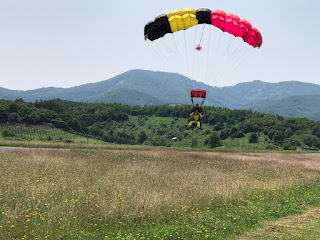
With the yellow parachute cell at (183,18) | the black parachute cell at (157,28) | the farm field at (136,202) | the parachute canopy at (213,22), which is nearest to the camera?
the farm field at (136,202)

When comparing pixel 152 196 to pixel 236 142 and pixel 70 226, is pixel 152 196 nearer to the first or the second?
pixel 70 226

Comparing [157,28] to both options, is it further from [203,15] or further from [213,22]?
[213,22]

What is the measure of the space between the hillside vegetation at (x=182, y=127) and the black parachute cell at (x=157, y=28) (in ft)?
310

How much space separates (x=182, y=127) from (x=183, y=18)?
16109cm

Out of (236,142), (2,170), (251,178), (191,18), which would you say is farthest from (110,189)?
(236,142)

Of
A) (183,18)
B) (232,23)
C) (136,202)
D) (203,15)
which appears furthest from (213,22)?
(136,202)

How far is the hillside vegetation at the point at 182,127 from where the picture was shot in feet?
449

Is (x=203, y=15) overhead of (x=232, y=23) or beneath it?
overhead

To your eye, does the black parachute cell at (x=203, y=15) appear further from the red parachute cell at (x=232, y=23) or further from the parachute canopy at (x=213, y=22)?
the red parachute cell at (x=232, y=23)

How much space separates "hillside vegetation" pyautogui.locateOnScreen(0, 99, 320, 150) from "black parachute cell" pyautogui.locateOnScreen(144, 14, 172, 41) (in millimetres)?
94596

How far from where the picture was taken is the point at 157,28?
2219 centimetres

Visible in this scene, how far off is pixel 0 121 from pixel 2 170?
13244cm

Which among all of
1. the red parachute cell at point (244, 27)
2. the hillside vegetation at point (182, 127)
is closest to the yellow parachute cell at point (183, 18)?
the red parachute cell at point (244, 27)

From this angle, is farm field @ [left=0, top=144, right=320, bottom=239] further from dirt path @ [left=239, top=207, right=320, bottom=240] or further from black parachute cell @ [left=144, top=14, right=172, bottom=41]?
black parachute cell @ [left=144, top=14, right=172, bottom=41]
